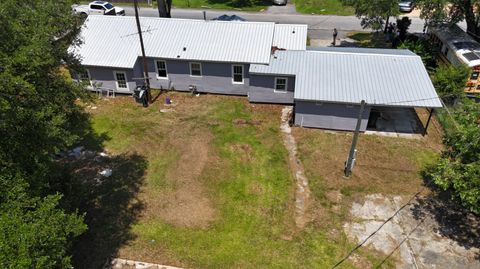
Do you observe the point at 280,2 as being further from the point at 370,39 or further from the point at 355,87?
the point at 355,87

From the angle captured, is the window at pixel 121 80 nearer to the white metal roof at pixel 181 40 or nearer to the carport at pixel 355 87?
the white metal roof at pixel 181 40

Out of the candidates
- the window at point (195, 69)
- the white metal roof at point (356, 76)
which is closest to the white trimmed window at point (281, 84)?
the white metal roof at point (356, 76)

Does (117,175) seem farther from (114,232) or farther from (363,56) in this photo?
(363,56)

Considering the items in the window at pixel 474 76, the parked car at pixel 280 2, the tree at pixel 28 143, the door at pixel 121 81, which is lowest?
the parked car at pixel 280 2

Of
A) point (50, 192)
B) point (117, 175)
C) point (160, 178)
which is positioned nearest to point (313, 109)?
point (160, 178)

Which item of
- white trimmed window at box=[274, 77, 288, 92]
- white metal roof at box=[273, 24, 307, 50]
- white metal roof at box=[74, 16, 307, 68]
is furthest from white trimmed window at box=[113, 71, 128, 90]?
white metal roof at box=[273, 24, 307, 50]

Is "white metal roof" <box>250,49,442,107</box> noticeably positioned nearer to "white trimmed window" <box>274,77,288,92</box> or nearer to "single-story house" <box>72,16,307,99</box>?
"white trimmed window" <box>274,77,288,92</box>
